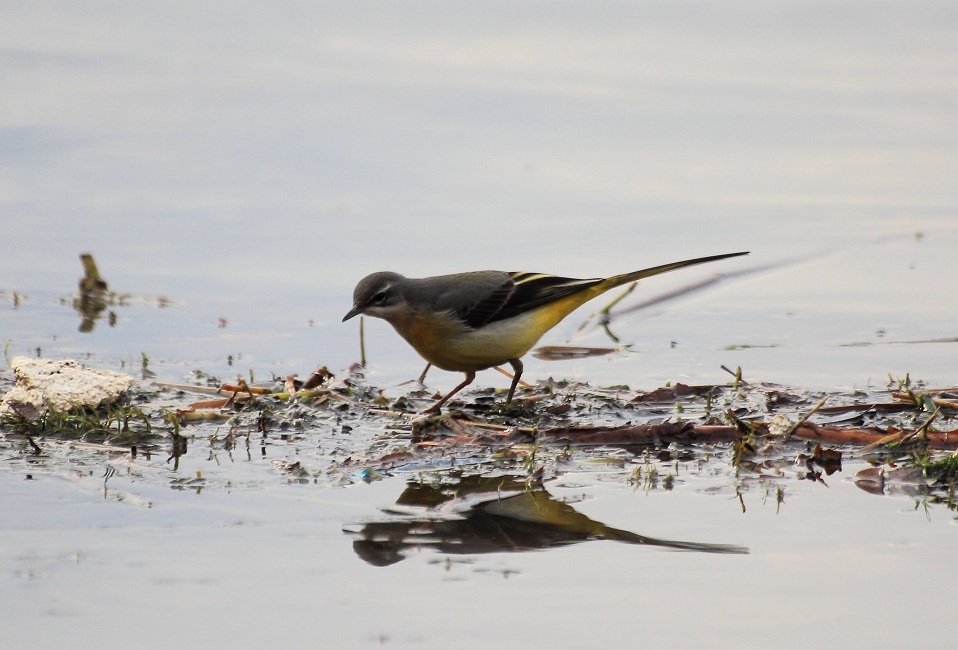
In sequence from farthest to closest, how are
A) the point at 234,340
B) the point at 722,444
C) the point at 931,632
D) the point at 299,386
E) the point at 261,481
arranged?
1. the point at 234,340
2. the point at 299,386
3. the point at 722,444
4. the point at 261,481
5. the point at 931,632

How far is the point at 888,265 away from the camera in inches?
447

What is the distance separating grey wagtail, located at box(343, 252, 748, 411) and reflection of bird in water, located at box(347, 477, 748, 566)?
7.34 feet

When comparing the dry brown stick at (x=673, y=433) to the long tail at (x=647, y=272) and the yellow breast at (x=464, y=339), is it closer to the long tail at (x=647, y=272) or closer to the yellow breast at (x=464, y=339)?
the yellow breast at (x=464, y=339)

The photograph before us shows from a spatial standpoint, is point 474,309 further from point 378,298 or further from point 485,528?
point 485,528

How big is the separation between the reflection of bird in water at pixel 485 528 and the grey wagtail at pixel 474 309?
224cm

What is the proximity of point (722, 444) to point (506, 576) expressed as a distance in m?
2.20

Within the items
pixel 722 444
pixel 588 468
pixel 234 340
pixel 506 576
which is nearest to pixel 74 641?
pixel 506 576

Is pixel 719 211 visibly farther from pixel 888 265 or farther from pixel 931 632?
pixel 931 632

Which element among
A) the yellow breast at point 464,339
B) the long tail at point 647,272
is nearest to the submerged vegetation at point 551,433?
the yellow breast at point 464,339

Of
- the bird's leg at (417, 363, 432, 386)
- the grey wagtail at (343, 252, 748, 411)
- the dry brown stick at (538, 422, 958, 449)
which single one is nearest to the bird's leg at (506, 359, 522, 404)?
the grey wagtail at (343, 252, 748, 411)

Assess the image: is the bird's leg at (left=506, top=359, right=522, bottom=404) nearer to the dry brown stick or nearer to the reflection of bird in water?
the dry brown stick

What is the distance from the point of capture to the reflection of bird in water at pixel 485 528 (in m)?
5.26

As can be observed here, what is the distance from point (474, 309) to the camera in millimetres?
8672

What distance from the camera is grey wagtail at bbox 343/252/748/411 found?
27.9 feet
